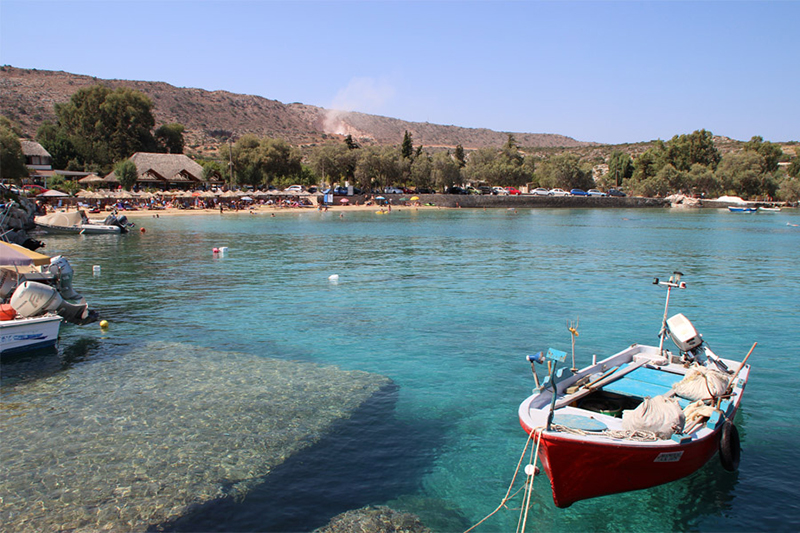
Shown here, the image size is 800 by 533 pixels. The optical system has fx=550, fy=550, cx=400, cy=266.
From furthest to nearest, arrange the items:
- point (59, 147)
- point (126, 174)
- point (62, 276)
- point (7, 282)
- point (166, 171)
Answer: point (59, 147) < point (166, 171) < point (126, 174) < point (62, 276) < point (7, 282)

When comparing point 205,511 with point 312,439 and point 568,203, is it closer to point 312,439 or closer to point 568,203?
point 312,439

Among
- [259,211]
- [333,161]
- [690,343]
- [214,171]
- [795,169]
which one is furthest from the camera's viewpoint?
[795,169]

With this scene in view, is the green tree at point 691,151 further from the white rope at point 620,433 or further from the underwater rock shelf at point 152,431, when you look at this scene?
the white rope at point 620,433

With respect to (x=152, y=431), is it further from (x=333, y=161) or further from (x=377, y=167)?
(x=377, y=167)

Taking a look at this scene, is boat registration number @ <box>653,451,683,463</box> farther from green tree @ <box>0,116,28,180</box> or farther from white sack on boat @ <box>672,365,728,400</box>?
green tree @ <box>0,116,28,180</box>

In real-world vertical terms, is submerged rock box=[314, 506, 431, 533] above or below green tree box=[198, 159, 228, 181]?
below

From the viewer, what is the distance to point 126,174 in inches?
3371

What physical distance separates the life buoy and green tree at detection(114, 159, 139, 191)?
9156 cm

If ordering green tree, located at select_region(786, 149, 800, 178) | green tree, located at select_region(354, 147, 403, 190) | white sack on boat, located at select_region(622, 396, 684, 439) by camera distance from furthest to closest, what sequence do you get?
green tree, located at select_region(786, 149, 800, 178), green tree, located at select_region(354, 147, 403, 190), white sack on boat, located at select_region(622, 396, 684, 439)

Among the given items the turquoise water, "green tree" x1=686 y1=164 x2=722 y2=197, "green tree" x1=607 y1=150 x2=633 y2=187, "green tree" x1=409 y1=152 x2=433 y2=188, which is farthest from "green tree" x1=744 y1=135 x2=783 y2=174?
the turquoise water

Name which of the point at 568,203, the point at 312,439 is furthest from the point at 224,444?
the point at 568,203

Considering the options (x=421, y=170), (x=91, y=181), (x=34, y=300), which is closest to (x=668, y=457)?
(x=34, y=300)

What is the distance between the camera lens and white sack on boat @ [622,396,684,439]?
825cm

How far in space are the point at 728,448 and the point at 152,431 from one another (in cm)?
1044
